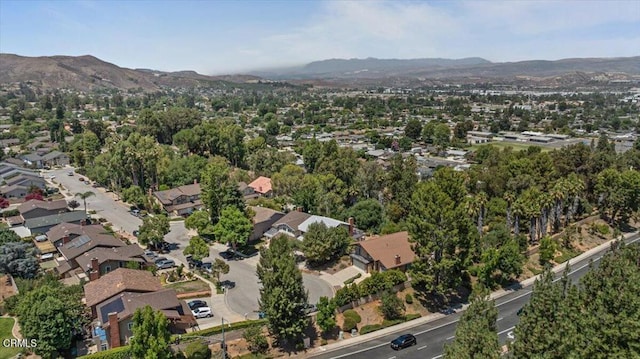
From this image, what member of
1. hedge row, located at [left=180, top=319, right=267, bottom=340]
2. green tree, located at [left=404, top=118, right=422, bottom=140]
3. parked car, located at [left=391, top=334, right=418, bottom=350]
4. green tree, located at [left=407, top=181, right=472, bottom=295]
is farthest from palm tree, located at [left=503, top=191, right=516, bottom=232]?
green tree, located at [left=404, top=118, right=422, bottom=140]

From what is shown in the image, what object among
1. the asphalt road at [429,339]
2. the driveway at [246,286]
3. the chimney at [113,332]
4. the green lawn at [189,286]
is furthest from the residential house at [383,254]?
the chimney at [113,332]

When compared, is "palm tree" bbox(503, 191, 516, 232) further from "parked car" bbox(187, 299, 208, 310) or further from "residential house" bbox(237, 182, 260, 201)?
"residential house" bbox(237, 182, 260, 201)

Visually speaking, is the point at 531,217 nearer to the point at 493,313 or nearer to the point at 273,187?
the point at 493,313

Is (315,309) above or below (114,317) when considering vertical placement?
below

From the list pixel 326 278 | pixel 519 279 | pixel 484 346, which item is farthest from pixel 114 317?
pixel 519 279

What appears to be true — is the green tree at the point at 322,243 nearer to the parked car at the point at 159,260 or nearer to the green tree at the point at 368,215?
the green tree at the point at 368,215

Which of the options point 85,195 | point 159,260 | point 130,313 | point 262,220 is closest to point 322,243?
point 262,220

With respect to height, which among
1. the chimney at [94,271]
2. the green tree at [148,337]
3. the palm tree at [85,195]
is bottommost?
the palm tree at [85,195]
